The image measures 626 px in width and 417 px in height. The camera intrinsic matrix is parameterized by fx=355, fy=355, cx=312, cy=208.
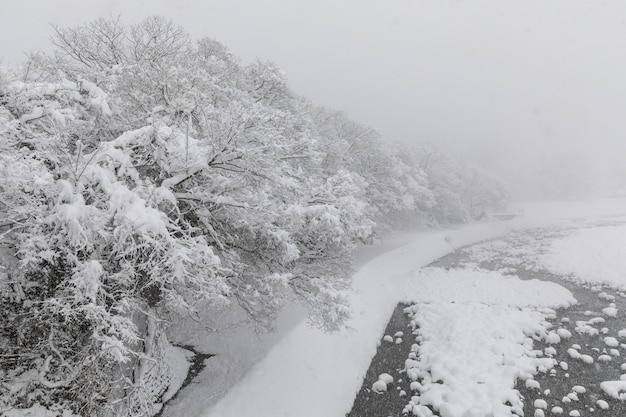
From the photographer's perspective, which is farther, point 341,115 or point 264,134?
point 341,115

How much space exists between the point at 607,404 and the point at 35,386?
12.3 m

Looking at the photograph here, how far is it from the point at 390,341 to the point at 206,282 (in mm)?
9168

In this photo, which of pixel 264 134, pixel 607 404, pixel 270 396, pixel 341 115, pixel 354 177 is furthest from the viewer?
pixel 341 115

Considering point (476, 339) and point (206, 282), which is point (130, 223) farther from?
point (476, 339)

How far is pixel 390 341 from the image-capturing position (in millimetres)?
12883

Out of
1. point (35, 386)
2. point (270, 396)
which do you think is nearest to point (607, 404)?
point (270, 396)

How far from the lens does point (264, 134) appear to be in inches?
270

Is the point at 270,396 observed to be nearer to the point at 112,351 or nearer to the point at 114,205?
the point at 112,351

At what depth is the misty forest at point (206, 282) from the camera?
17.1 ft

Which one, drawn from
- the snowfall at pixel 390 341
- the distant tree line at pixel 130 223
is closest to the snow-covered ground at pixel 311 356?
the snowfall at pixel 390 341

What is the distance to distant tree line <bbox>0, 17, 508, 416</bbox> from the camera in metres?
4.98

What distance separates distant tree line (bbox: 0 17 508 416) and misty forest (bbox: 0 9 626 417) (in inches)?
1.9

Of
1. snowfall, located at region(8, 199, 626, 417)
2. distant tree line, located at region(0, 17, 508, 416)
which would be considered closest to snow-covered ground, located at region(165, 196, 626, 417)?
snowfall, located at region(8, 199, 626, 417)

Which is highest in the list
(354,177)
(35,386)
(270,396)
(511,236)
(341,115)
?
(341,115)
